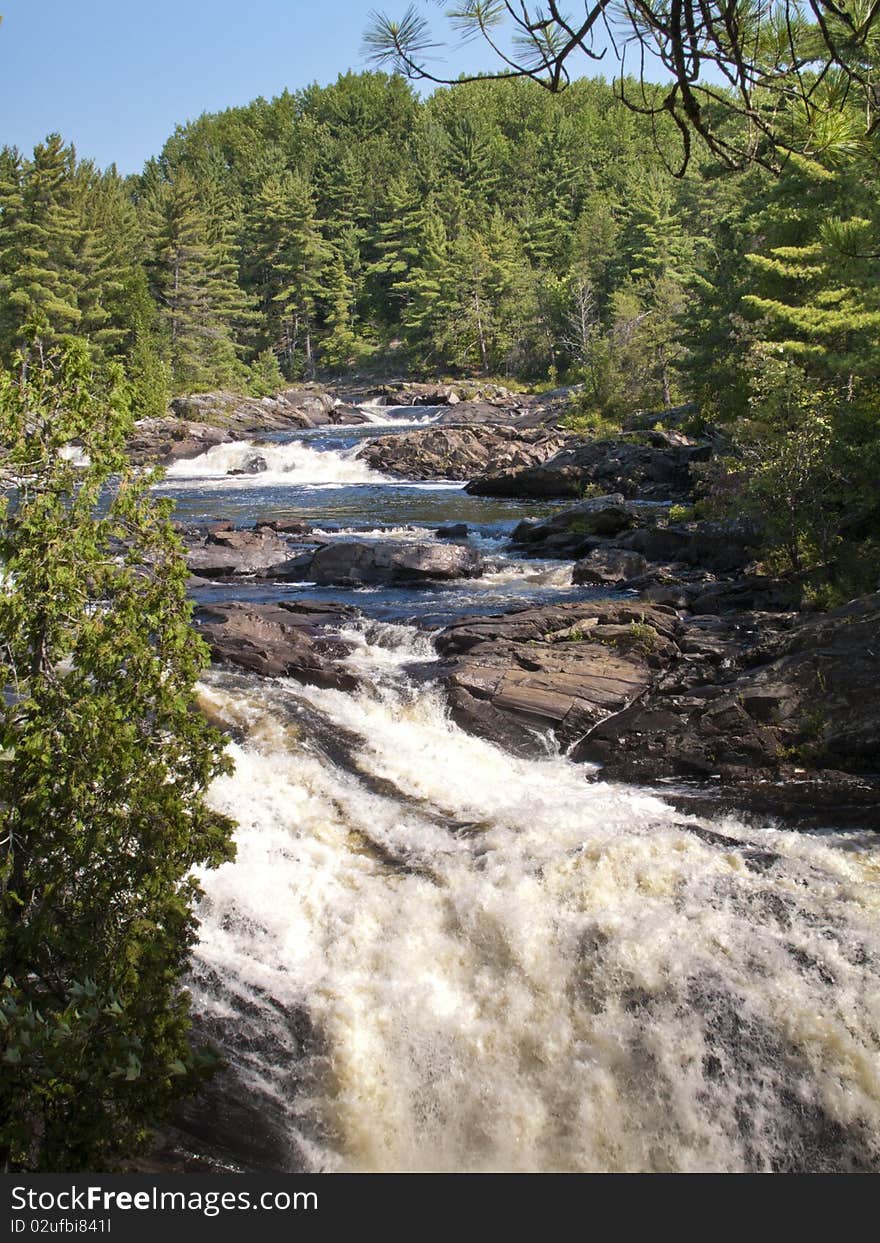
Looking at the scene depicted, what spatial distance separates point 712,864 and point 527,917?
5.62 feet

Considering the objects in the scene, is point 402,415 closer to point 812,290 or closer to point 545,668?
point 812,290

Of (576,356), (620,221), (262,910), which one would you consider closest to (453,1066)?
(262,910)

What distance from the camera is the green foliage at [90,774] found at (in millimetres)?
4285

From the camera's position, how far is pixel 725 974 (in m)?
6.73

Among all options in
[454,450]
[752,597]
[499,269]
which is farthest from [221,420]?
[752,597]

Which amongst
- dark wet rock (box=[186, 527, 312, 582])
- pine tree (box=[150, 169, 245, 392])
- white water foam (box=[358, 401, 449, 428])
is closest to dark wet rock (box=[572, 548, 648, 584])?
dark wet rock (box=[186, 527, 312, 582])

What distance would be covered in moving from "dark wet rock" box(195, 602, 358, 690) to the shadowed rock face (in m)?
1.62

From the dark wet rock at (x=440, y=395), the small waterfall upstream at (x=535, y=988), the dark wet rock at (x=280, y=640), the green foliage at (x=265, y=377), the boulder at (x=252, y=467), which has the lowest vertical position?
the small waterfall upstream at (x=535, y=988)

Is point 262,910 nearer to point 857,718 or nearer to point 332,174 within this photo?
point 857,718

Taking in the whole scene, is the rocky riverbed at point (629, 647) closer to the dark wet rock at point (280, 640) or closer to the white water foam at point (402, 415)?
the dark wet rock at point (280, 640)

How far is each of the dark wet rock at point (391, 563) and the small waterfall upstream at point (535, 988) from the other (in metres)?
9.86

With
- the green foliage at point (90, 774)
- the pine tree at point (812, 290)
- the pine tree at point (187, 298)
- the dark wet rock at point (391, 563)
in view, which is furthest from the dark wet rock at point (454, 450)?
the green foliage at point (90, 774)

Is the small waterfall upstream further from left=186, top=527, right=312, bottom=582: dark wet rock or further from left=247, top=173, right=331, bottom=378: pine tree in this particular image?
left=247, top=173, right=331, bottom=378: pine tree

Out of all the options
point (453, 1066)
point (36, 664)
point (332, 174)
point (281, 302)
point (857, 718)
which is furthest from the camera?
point (332, 174)
